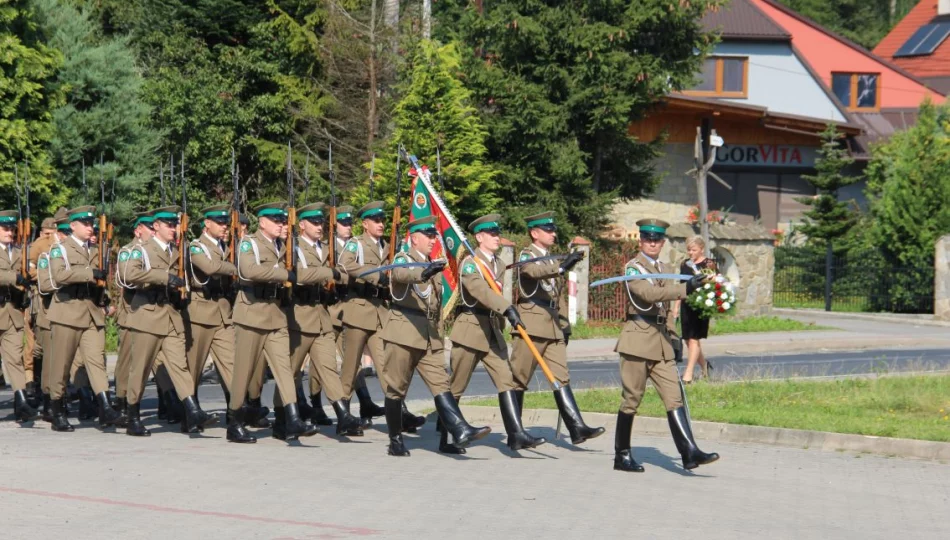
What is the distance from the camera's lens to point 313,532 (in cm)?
838

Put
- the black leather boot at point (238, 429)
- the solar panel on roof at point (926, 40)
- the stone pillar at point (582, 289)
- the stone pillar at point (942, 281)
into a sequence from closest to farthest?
1. the black leather boot at point (238, 429)
2. the stone pillar at point (582, 289)
3. the stone pillar at point (942, 281)
4. the solar panel on roof at point (926, 40)

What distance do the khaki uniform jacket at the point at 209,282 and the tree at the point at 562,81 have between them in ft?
52.7

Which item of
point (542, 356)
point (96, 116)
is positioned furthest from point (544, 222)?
point (96, 116)

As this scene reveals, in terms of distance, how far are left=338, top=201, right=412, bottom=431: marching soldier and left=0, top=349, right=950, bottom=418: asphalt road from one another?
3.08 meters

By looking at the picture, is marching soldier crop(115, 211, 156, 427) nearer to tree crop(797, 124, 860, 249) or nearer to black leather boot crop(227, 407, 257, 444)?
black leather boot crop(227, 407, 257, 444)

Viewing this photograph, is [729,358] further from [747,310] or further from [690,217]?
[690,217]

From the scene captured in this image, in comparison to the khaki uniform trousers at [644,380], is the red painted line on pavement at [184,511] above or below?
below

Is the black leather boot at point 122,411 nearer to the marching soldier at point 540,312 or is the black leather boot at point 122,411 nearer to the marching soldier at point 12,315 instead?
the marching soldier at point 12,315

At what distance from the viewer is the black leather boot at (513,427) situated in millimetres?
11328

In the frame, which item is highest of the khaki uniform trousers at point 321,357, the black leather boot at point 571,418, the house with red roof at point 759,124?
the house with red roof at point 759,124

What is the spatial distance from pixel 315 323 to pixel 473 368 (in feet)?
5.30

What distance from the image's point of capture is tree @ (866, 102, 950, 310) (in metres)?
30.9

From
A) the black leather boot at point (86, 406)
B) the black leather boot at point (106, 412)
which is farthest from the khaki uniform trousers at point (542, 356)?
the black leather boot at point (86, 406)

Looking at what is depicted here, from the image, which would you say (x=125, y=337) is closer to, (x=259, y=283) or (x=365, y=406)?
(x=259, y=283)
